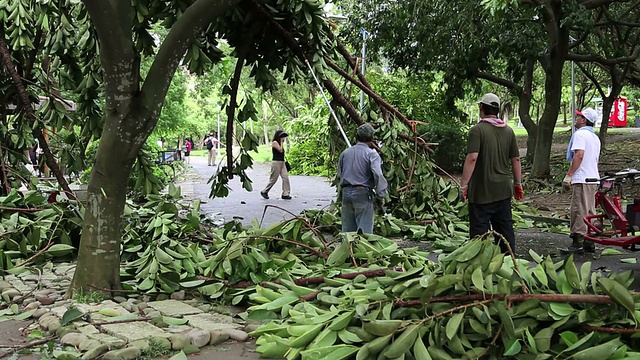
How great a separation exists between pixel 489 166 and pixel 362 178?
1.37m

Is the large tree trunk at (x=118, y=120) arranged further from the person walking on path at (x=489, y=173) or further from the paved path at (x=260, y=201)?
the paved path at (x=260, y=201)

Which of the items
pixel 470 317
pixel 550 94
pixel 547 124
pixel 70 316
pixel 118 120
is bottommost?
pixel 70 316

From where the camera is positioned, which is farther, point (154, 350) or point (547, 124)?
point (547, 124)

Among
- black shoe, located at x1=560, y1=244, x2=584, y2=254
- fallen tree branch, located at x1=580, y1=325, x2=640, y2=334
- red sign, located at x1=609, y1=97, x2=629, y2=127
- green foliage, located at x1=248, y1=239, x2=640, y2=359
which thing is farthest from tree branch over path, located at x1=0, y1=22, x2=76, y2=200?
red sign, located at x1=609, y1=97, x2=629, y2=127

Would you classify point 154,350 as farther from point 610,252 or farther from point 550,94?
point 550,94

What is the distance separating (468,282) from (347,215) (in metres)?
3.44

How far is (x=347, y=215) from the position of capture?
7.38 metres

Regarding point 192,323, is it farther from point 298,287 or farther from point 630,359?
point 630,359

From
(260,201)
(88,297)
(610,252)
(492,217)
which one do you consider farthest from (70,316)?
(260,201)

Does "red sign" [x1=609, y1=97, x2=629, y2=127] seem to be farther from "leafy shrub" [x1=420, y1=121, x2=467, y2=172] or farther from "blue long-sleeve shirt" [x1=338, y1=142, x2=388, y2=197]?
"blue long-sleeve shirt" [x1=338, y1=142, x2=388, y2=197]

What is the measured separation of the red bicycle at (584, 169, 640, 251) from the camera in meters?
7.03

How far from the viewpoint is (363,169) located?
7121 millimetres

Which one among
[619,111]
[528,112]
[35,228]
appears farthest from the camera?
[619,111]

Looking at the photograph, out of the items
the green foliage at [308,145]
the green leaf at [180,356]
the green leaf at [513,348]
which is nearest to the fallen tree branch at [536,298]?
the green leaf at [513,348]
